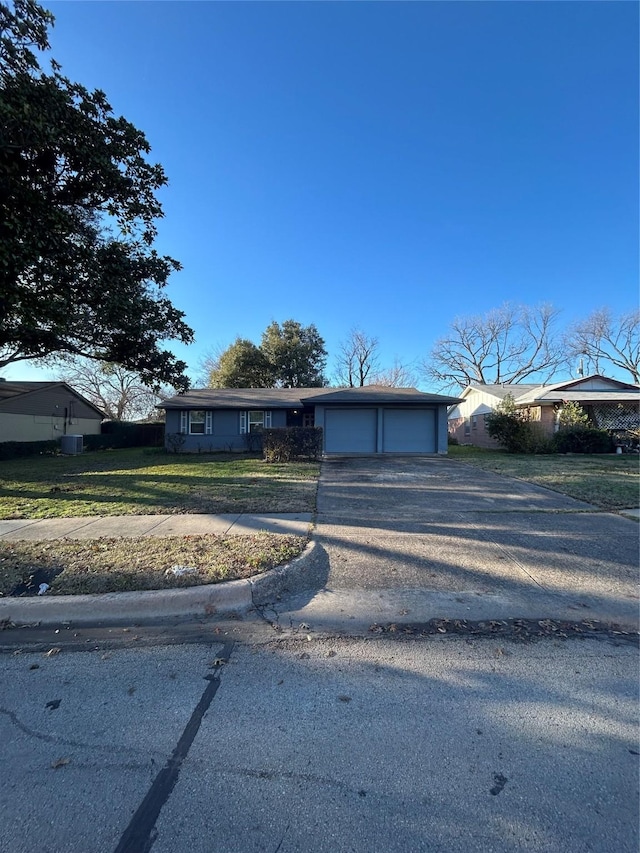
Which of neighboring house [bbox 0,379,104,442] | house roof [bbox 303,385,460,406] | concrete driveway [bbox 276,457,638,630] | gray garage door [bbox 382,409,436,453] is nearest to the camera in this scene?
concrete driveway [bbox 276,457,638,630]

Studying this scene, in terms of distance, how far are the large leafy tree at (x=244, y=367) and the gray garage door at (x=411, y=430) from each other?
52.8ft

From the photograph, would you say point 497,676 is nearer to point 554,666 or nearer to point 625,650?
point 554,666

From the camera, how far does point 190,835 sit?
1.68 metres

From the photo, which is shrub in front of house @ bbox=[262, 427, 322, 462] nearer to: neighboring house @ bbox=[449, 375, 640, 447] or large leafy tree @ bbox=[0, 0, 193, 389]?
large leafy tree @ bbox=[0, 0, 193, 389]

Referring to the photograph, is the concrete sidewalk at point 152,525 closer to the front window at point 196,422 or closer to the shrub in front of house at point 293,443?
the shrub in front of house at point 293,443

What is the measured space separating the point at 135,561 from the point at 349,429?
1449 cm

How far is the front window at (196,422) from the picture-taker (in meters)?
20.8

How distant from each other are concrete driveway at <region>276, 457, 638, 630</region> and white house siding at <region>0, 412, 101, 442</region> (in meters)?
21.7

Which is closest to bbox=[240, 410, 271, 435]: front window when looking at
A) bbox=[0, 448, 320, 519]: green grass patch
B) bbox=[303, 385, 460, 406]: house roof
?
bbox=[303, 385, 460, 406]: house roof

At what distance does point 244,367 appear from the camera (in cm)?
3188

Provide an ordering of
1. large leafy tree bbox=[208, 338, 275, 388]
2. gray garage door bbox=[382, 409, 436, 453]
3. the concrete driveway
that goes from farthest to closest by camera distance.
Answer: large leafy tree bbox=[208, 338, 275, 388] → gray garage door bbox=[382, 409, 436, 453] → the concrete driveway

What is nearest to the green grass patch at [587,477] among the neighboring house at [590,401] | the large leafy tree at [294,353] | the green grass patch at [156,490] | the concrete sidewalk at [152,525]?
the neighboring house at [590,401]

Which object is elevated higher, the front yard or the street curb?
the front yard

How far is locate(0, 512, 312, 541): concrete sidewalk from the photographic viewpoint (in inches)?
227
